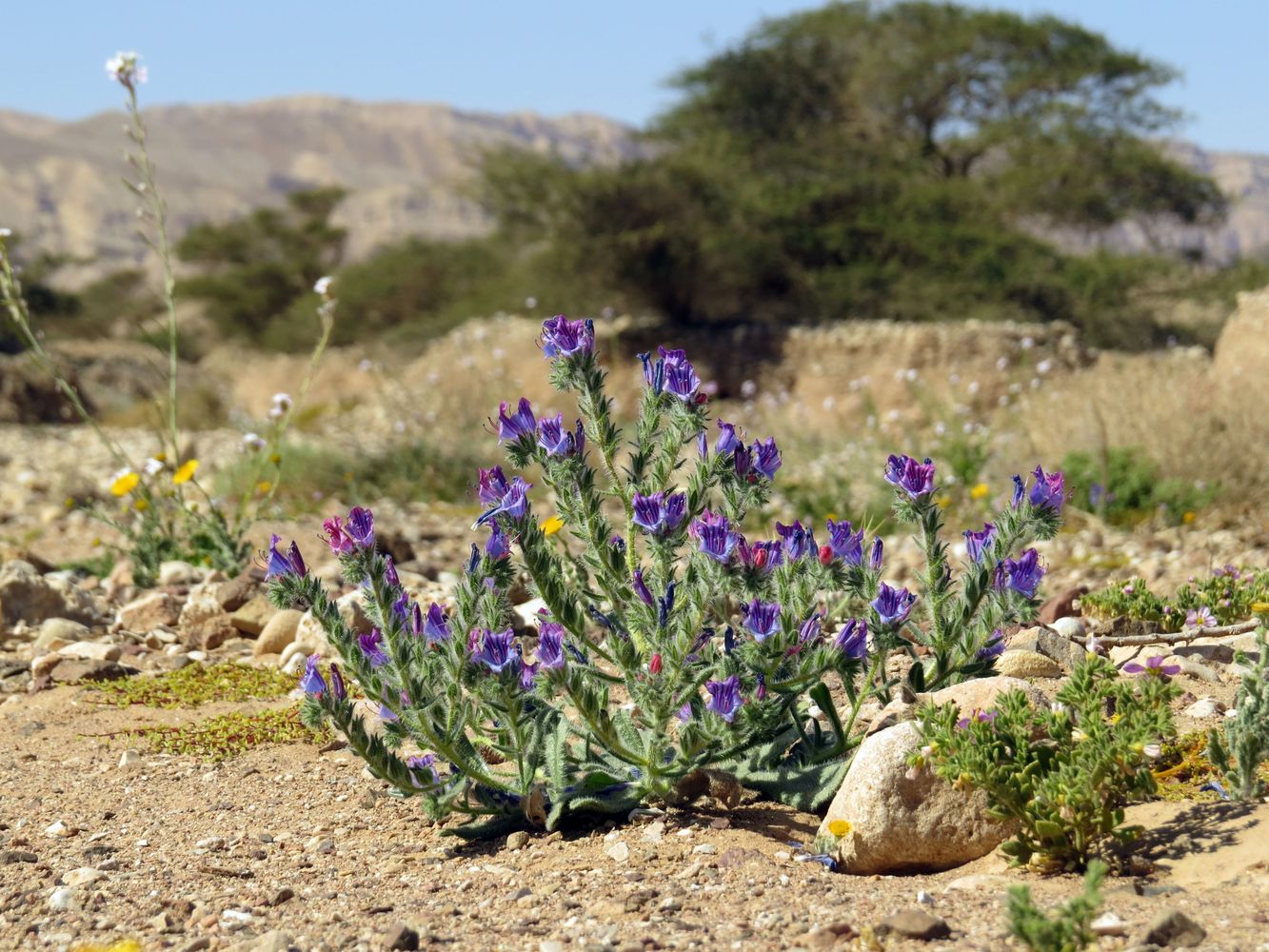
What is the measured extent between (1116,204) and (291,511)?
59.2 ft

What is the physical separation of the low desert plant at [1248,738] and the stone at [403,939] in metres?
1.45

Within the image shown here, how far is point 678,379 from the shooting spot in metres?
2.57

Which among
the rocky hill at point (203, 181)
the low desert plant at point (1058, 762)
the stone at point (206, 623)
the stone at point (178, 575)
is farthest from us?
the rocky hill at point (203, 181)

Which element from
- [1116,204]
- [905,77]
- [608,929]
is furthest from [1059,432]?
[905,77]

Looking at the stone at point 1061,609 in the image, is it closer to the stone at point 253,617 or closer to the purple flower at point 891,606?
the purple flower at point 891,606

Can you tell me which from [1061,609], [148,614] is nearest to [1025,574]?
[1061,609]

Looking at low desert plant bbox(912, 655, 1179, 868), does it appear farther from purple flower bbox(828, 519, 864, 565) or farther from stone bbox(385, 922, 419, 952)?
stone bbox(385, 922, 419, 952)

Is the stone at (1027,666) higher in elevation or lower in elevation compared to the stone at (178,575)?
higher

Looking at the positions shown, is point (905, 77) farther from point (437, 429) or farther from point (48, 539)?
point (48, 539)

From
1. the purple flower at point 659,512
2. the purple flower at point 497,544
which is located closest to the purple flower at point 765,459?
the purple flower at point 659,512

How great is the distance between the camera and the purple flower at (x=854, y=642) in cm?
253

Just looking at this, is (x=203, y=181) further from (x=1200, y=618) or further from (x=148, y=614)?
(x=1200, y=618)

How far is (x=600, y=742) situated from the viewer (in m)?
2.70

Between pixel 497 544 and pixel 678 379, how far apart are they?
50 centimetres
